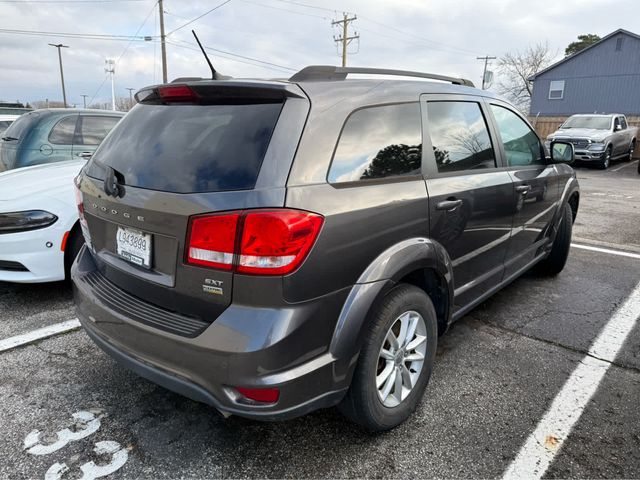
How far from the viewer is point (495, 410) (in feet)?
8.22

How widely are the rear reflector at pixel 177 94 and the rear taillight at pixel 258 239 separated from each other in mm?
694

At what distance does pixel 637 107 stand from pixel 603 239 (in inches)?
1058

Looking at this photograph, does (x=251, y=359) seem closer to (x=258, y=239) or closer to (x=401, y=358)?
(x=258, y=239)

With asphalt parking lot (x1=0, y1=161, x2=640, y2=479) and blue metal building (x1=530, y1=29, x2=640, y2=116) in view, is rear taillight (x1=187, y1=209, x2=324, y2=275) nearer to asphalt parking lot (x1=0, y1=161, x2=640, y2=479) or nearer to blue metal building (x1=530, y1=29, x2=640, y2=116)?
asphalt parking lot (x1=0, y1=161, x2=640, y2=479)

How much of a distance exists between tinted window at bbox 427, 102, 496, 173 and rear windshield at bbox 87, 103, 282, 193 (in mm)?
1087

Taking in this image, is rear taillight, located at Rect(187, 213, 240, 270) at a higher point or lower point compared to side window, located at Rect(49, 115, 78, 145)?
lower

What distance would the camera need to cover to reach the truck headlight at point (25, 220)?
3441 millimetres

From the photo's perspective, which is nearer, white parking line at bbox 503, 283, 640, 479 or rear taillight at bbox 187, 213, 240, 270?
rear taillight at bbox 187, 213, 240, 270

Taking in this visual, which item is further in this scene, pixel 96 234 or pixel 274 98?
pixel 96 234

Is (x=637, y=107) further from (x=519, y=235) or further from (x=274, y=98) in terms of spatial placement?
(x=274, y=98)

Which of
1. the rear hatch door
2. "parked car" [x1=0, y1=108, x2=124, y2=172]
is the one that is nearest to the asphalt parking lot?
the rear hatch door

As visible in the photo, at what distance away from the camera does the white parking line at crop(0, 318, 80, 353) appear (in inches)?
123

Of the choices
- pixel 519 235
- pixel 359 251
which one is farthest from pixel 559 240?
pixel 359 251

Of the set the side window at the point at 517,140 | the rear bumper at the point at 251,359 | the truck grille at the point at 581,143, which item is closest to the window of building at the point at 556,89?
the truck grille at the point at 581,143
